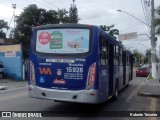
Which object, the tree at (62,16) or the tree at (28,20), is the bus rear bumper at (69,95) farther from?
the tree at (62,16)

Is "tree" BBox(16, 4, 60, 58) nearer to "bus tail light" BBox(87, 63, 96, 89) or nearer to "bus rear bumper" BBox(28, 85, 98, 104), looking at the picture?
"bus rear bumper" BBox(28, 85, 98, 104)

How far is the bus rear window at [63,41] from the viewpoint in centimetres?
1127

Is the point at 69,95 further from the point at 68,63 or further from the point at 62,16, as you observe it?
the point at 62,16

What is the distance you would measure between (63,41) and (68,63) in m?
0.82

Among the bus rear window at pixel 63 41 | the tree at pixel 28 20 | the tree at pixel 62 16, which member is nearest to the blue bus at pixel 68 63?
the bus rear window at pixel 63 41

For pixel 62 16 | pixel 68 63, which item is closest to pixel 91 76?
pixel 68 63

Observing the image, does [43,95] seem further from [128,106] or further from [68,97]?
[128,106]

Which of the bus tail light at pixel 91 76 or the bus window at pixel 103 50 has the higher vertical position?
the bus window at pixel 103 50

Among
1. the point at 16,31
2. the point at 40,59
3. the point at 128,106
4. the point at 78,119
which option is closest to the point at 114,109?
the point at 128,106

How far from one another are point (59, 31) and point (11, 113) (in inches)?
128

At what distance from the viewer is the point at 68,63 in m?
11.2

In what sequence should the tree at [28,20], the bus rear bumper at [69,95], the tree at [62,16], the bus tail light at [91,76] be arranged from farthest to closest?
1. the tree at [62,16]
2. the tree at [28,20]
3. the bus tail light at [91,76]
4. the bus rear bumper at [69,95]

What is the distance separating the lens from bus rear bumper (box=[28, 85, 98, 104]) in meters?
10.8

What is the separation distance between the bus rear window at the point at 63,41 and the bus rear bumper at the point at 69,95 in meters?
1.36
